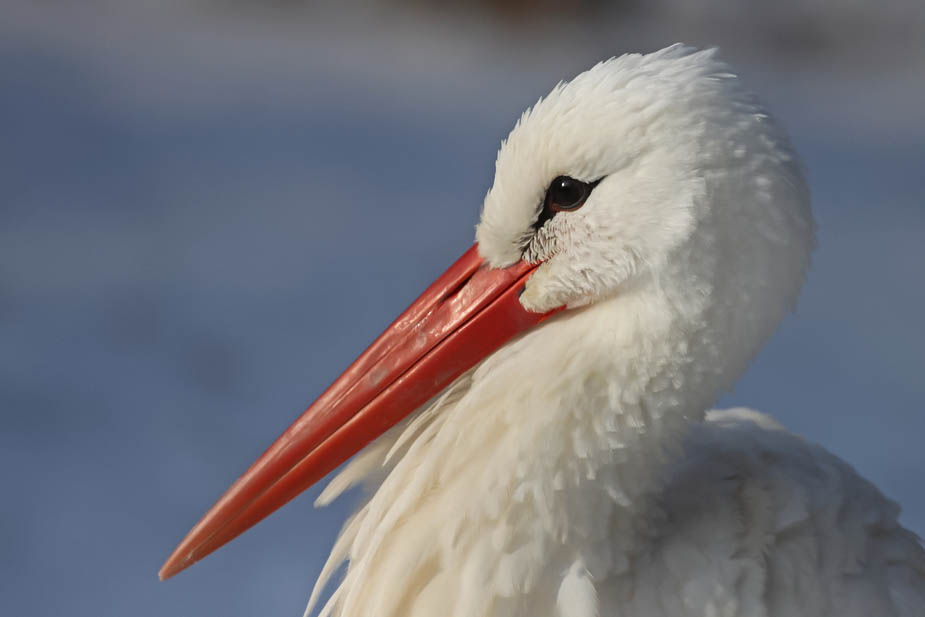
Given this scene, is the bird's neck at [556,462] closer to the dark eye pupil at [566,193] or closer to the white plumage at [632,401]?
the white plumage at [632,401]

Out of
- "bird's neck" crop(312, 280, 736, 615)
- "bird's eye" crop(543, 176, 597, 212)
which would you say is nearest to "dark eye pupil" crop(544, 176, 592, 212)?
"bird's eye" crop(543, 176, 597, 212)

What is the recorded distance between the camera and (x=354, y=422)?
1154mm

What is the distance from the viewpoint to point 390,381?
1153 millimetres

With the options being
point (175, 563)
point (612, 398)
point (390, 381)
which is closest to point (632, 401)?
point (612, 398)

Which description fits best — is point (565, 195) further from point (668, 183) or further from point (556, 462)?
point (556, 462)

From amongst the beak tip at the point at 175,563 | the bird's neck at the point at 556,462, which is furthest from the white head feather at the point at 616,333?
the beak tip at the point at 175,563

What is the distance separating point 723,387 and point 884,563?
0.30 meters

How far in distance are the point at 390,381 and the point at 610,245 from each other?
11.7 inches

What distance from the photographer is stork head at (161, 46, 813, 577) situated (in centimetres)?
100

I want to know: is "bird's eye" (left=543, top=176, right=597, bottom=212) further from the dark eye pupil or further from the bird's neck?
the bird's neck

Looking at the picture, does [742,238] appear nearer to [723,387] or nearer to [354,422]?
[723,387]

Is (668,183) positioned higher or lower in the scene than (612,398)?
higher

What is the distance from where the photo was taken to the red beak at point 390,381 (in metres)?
1.15

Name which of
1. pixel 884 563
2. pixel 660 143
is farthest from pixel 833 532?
pixel 660 143
